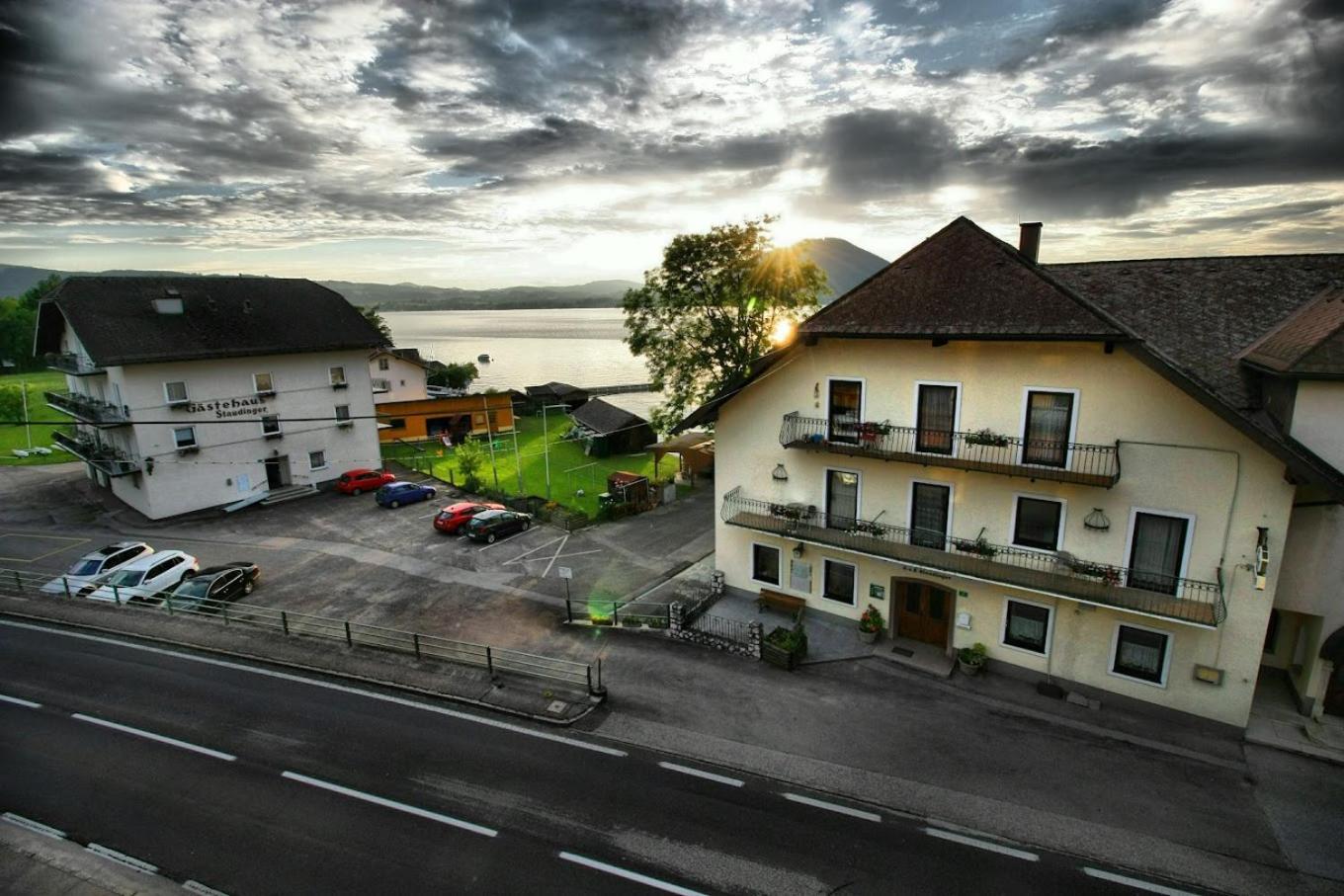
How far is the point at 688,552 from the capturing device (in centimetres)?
2917

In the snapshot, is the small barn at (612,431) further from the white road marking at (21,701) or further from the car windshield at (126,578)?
the white road marking at (21,701)

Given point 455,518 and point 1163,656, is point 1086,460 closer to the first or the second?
point 1163,656

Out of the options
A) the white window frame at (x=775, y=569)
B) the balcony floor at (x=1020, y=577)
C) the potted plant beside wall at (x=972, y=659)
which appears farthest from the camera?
the white window frame at (x=775, y=569)

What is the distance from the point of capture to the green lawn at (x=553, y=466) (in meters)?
39.6

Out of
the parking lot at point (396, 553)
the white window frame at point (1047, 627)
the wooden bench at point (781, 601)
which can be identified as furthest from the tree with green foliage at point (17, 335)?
the white window frame at point (1047, 627)

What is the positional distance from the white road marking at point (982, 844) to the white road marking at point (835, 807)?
3.60 ft

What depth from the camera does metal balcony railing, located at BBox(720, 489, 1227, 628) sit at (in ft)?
50.5

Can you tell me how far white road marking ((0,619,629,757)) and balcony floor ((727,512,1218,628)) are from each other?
29.8 feet

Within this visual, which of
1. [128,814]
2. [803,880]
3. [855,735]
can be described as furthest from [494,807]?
[855,735]

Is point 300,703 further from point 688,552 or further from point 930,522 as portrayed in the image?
point 930,522

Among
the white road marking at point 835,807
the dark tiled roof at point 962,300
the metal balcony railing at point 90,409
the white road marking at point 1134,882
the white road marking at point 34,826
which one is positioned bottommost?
the white road marking at point 1134,882

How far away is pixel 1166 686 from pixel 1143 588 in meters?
2.84

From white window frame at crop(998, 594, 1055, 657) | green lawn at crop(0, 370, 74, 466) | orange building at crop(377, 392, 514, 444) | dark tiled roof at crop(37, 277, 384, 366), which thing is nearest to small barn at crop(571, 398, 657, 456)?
orange building at crop(377, 392, 514, 444)

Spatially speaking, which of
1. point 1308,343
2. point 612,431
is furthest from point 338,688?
point 612,431
